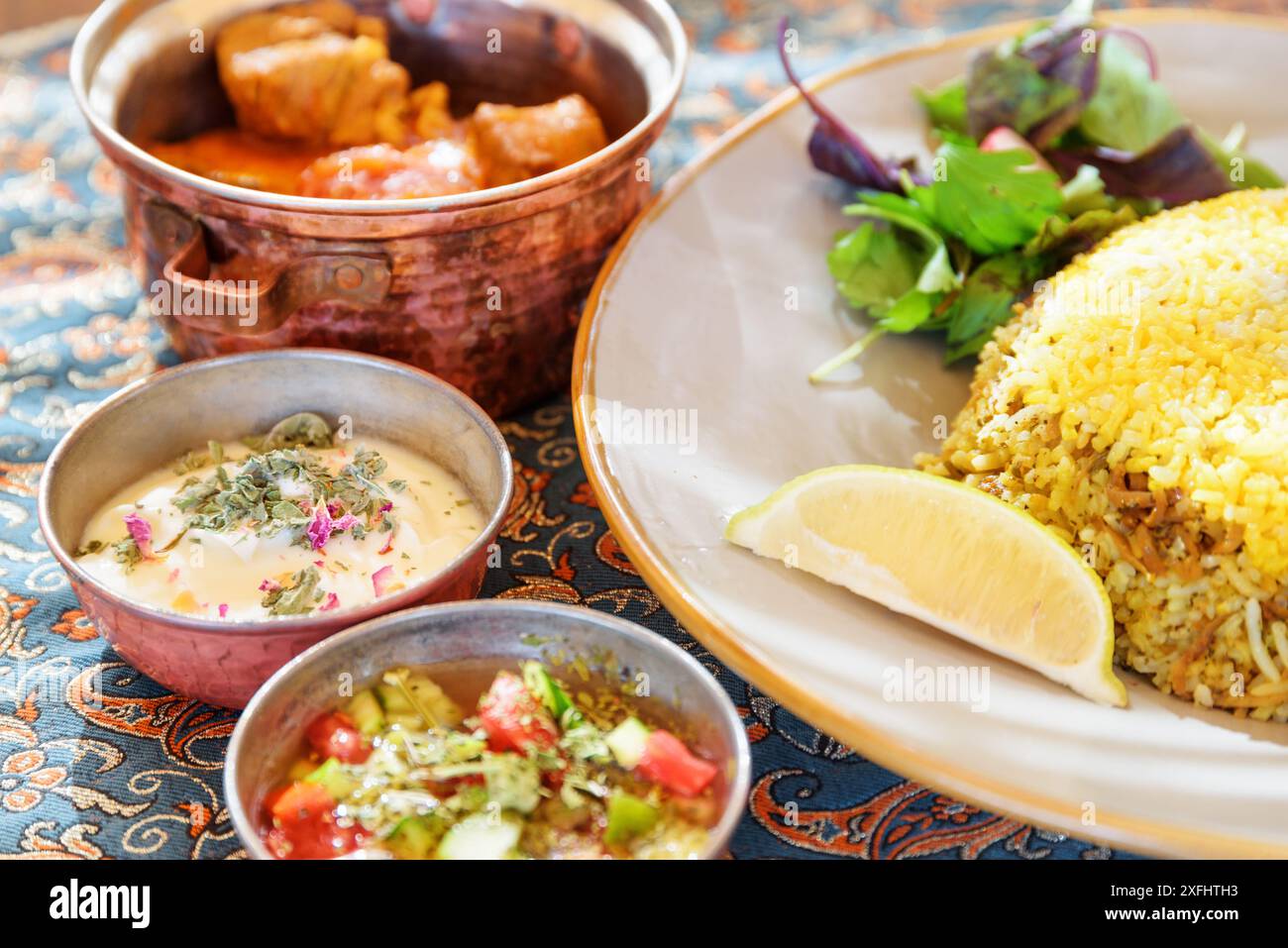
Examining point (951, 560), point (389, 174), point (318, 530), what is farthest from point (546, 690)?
point (389, 174)

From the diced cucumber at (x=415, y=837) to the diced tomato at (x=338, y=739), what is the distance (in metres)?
0.11

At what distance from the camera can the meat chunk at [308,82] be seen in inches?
86.9

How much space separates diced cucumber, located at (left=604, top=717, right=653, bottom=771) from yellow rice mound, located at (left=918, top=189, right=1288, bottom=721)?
26.1 inches

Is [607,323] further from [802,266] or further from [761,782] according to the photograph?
[761,782]

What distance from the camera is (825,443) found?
6.25 feet

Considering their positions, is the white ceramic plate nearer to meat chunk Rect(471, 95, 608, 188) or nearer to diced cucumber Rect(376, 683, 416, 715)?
meat chunk Rect(471, 95, 608, 188)

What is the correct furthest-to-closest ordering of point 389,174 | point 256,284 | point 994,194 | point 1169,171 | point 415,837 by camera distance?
point 1169,171, point 994,194, point 389,174, point 256,284, point 415,837

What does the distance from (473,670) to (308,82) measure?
1.26 metres

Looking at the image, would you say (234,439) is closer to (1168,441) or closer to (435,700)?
(435,700)

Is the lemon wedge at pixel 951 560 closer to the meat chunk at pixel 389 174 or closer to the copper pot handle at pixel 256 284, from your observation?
the copper pot handle at pixel 256 284

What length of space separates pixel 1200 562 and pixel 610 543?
2.65 ft

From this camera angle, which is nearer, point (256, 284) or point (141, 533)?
point (141, 533)

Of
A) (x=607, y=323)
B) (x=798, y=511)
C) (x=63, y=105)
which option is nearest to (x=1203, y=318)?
(x=798, y=511)

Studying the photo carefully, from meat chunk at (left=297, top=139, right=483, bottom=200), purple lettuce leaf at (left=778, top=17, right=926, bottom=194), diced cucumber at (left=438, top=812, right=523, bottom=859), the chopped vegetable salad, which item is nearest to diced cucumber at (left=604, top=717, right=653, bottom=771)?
the chopped vegetable salad
